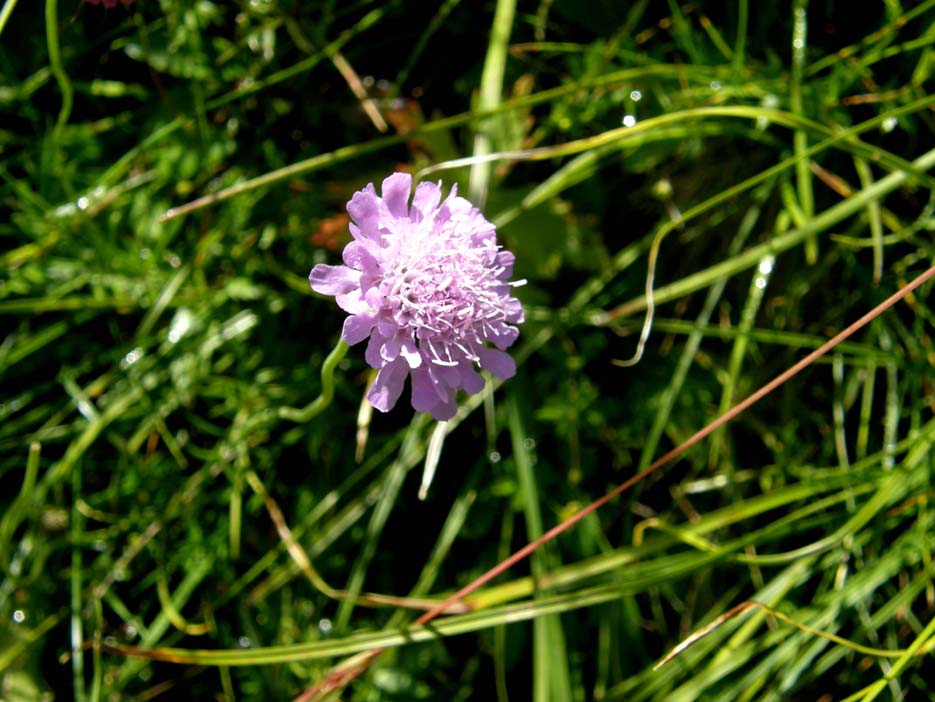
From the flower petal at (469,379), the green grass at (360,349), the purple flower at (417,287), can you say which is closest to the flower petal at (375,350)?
the purple flower at (417,287)

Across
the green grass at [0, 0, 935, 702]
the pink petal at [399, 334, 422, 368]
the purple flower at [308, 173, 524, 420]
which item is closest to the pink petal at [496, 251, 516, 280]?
the purple flower at [308, 173, 524, 420]

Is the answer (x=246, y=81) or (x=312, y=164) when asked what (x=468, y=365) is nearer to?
(x=312, y=164)

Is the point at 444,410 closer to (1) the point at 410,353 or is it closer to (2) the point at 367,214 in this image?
(1) the point at 410,353

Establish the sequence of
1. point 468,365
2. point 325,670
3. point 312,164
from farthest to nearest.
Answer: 1. point 325,670
2. point 312,164
3. point 468,365

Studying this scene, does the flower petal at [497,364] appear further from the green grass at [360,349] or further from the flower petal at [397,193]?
the green grass at [360,349]

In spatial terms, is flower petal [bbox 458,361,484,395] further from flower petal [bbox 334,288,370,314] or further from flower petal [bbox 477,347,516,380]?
flower petal [bbox 334,288,370,314]

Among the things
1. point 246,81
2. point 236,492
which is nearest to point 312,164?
point 246,81
